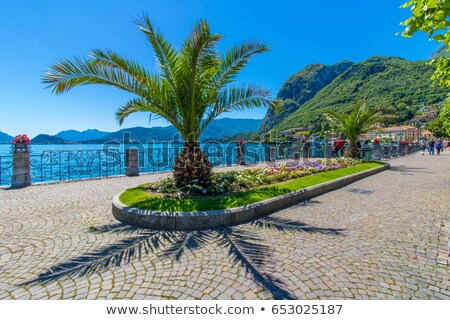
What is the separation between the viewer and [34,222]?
4.78m

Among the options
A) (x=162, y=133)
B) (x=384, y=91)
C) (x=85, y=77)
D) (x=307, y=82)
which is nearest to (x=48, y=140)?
(x=162, y=133)

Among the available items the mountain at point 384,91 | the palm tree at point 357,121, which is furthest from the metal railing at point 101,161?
the mountain at point 384,91

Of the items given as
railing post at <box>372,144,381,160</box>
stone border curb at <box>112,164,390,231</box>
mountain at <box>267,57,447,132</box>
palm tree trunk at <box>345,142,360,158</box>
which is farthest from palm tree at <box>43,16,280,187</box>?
mountain at <box>267,57,447,132</box>

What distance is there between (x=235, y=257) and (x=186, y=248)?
80cm

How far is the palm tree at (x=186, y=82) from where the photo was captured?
5449mm

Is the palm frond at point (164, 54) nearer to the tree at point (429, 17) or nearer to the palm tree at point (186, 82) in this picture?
the palm tree at point (186, 82)

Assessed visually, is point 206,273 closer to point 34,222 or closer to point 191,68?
point 34,222

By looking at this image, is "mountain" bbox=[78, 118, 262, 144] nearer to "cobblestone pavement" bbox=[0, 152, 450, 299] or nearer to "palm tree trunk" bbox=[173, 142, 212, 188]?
"palm tree trunk" bbox=[173, 142, 212, 188]

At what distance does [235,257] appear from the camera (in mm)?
3328

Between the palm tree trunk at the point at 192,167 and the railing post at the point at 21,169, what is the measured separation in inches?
244

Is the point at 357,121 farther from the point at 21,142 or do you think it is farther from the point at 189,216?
the point at 21,142

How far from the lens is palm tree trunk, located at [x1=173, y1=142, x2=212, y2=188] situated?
6414 mm

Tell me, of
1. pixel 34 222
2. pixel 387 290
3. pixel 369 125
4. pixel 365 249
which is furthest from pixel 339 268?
pixel 369 125

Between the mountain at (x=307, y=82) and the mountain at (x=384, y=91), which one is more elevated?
the mountain at (x=307, y=82)
